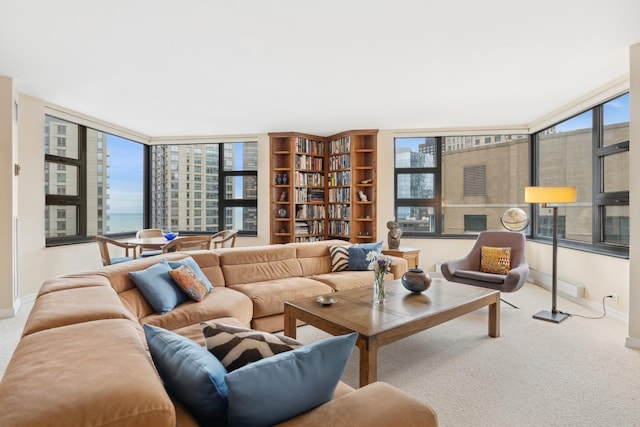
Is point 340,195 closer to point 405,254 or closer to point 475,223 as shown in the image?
point 405,254

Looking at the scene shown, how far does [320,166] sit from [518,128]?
11.2 feet

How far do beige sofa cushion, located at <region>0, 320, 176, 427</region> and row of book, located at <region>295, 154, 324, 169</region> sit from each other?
18.0ft

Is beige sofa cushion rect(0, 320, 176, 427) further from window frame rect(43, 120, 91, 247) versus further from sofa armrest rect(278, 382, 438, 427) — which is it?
window frame rect(43, 120, 91, 247)

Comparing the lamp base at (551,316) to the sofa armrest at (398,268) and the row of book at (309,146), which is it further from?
the row of book at (309,146)

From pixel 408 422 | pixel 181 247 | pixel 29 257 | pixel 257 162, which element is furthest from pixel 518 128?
pixel 29 257

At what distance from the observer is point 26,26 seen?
2.75 metres

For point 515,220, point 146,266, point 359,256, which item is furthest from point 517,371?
point 515,220

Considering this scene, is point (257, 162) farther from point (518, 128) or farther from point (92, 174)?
point (518, 128)

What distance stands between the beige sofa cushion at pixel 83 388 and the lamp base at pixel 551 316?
13.0 ft

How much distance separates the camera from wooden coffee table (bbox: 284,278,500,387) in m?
2.26

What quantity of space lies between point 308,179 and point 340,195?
67 cm

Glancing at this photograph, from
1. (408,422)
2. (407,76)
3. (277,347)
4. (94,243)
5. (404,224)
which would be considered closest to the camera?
(408,422)

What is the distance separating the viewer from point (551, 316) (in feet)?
12.6

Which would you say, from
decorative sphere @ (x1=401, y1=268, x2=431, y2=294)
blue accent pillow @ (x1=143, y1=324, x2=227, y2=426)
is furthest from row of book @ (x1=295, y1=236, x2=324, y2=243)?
blue accent pillow @ (x1=143, y1=324, x2=227, y2=426)
